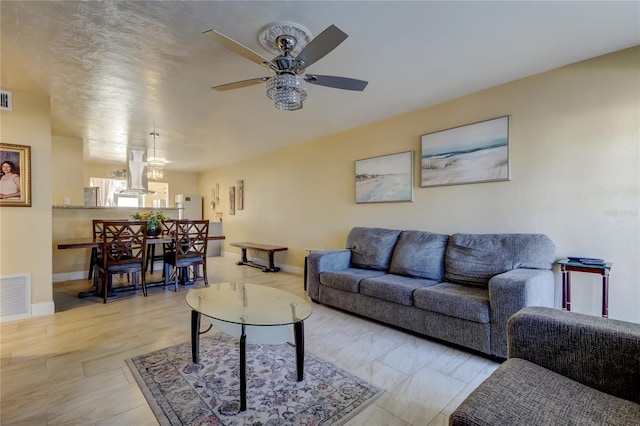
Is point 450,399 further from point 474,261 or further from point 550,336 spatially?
point 474,261

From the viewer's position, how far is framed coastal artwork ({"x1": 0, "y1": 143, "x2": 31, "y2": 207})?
119 inches

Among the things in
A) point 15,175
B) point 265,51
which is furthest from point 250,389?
point 15,175

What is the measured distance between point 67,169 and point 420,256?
600 centimetres

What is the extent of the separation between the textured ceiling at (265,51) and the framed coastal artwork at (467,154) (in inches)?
16.4

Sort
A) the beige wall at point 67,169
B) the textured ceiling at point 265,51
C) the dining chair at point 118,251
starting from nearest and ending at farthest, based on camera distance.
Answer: the textured ceiling at point 265,51, the dining chair at point 118,251, the beige wall at point 67,169

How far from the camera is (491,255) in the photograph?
2764 millimetres

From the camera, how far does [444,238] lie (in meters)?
3.22

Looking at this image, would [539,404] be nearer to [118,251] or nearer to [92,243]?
[118,251]

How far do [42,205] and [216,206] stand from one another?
16.7ft

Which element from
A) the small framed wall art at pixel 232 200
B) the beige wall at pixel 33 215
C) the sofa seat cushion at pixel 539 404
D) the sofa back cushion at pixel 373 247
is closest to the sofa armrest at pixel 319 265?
the sofa back cushion at pixel 373 247

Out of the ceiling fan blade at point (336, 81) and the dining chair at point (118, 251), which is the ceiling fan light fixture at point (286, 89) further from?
the dining chair at point (118, 251)

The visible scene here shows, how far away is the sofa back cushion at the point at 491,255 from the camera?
2.59 m

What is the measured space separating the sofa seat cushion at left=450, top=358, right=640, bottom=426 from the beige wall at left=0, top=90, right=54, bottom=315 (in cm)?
415

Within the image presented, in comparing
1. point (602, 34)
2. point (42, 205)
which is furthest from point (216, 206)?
point (602, 34)
